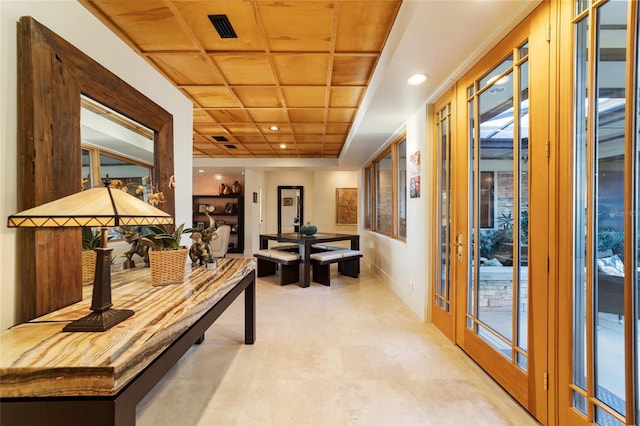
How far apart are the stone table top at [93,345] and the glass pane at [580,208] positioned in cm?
184

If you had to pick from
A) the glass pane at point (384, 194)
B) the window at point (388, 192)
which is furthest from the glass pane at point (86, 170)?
the glass pane at point (384, 194)

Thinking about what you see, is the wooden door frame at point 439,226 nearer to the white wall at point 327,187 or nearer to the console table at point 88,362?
the console table at point 88,362

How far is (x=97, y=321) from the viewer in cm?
105

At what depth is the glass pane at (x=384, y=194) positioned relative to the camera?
16.3ft

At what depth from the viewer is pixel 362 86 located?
9.90 feet

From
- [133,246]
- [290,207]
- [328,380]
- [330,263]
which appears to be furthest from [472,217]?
[290,207]

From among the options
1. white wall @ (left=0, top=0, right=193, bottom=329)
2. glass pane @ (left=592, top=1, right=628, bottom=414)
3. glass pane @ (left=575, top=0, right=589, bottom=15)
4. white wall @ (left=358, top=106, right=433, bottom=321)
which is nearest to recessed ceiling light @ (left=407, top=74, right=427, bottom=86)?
white wall @ (left=358, top=106, right=433, bottom=321)

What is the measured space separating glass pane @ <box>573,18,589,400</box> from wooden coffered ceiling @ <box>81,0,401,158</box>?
3.53 feet

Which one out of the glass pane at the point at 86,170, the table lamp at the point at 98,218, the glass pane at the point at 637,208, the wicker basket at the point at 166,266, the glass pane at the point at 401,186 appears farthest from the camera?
the glass pane at the point at 401,186

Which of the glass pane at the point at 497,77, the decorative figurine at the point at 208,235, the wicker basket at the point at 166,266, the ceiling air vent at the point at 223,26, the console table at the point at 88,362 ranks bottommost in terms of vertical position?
the console table at the point at 88,362

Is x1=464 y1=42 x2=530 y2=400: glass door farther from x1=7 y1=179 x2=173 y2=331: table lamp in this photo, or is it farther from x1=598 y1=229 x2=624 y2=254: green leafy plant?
x1=7 y1=179 x2=173 y2=331: table lamp

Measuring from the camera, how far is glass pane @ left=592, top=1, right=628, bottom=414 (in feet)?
3.80

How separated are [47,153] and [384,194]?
15.7 ft

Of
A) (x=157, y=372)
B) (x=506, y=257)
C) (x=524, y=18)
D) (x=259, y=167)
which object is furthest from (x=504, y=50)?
(x=259, y=167)
